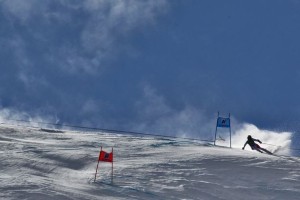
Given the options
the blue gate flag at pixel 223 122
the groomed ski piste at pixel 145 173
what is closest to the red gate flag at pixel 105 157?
the groomed ski piste at pixel 145 173

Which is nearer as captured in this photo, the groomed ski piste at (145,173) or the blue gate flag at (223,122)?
the groomed ski piste at (145,173)

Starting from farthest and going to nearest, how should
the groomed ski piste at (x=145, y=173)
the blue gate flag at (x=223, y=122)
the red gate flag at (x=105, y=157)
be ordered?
the blue gate flag at (x=223, y=122) < the red gate flag at (x=105, y=157) < the groomed ski piste at (x=145, y=173)

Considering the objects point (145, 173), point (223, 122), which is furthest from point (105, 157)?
point (223, 122)

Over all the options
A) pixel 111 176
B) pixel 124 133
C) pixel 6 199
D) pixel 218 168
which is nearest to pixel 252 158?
pixel 218 168

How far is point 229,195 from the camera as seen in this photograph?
21.7 meters

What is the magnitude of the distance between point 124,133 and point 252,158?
47.0 feet

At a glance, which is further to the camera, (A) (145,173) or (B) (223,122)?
(B) (223,122)

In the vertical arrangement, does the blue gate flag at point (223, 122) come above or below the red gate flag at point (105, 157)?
above

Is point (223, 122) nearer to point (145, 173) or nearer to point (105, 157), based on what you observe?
point (145, 173)

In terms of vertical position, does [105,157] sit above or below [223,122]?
below

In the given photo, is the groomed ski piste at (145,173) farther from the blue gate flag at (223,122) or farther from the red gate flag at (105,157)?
the blue gate flag at (223,122)

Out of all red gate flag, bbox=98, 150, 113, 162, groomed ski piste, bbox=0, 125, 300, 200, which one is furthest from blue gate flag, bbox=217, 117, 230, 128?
red gate flag, bbox=98, 150, 113, 162

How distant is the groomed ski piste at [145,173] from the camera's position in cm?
2109

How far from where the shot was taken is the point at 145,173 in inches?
952
